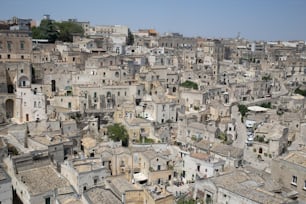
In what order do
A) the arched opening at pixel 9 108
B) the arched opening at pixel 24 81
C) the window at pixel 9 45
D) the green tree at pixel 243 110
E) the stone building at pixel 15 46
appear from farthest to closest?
the window at pixel 9 45
the stone building at pixel 15 46
the green tree at pixel 243 110
the arched opening at pixel 24 81
the arched opening at pixel 9 108

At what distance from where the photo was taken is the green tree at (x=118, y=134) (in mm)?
30172

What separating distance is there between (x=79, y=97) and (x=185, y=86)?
1474cm

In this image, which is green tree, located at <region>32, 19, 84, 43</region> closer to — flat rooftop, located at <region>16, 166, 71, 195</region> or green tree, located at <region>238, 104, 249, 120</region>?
green tree, located at <region>238, 104, 249, 120</region>

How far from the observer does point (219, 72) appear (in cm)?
5400

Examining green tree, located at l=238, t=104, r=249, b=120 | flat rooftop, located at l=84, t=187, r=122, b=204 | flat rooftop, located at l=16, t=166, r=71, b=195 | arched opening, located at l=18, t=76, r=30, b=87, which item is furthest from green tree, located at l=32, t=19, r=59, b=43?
flat rooftop, located at l=84, t=187, r=122, b=204

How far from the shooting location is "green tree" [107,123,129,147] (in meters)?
30.2

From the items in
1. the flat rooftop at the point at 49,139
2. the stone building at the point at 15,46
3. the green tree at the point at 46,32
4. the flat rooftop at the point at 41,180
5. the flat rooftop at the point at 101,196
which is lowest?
the flat rooftop at the point at 41,180

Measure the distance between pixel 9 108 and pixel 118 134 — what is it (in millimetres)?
10859

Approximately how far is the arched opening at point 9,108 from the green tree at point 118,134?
943 centimetres

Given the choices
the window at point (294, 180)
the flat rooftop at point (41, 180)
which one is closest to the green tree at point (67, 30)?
the flat rooftop at point (41, 180)

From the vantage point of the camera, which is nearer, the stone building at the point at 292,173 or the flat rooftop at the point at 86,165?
the stone building at the point at 292,173

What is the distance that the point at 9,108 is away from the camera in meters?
33.1

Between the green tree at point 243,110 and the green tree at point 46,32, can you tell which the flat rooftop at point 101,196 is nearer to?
the green tree at point 243,110

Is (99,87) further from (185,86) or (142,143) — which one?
(185,86)
